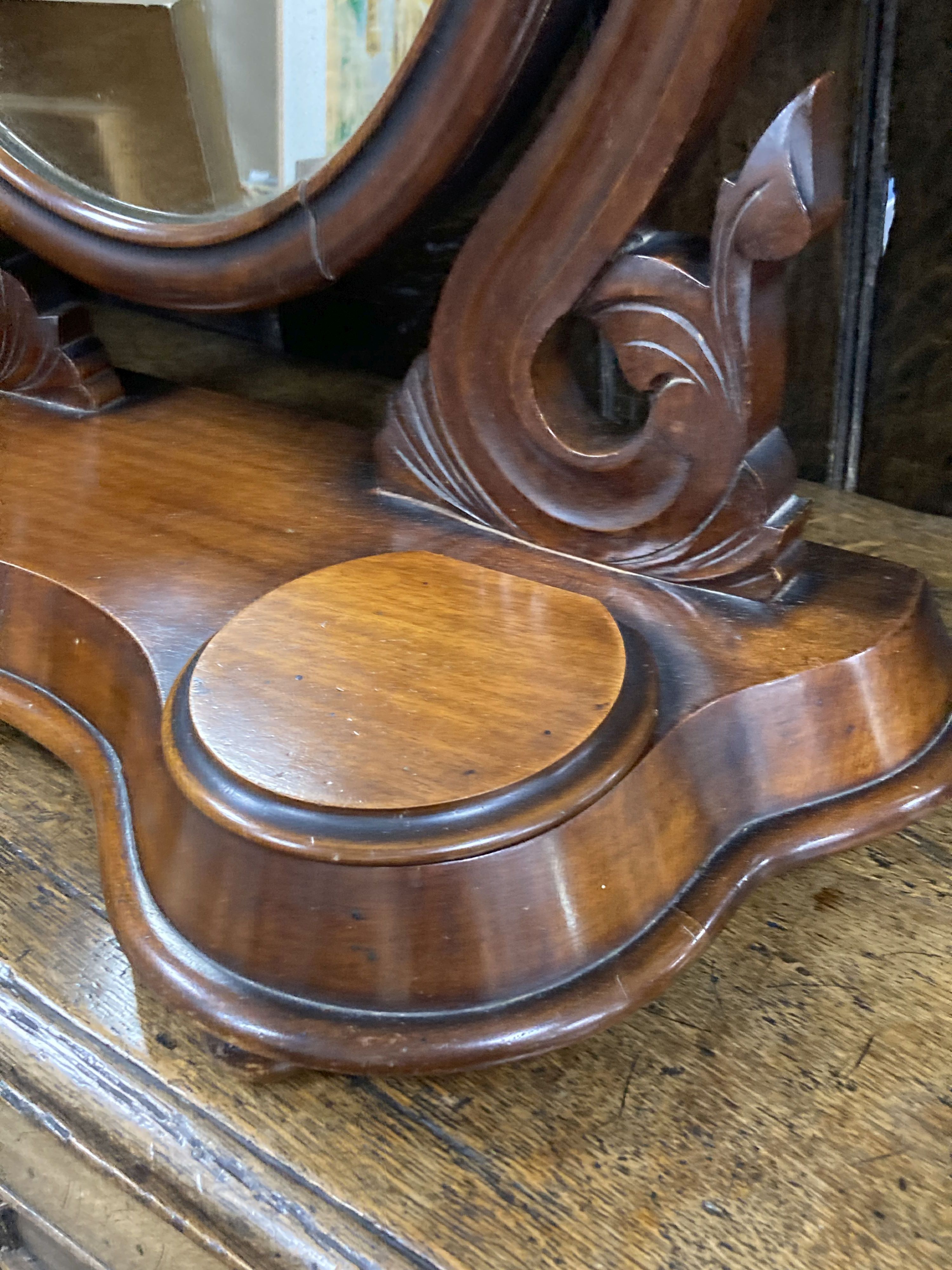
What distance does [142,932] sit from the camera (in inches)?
15.5

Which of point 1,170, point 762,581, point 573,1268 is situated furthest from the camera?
point 1,170

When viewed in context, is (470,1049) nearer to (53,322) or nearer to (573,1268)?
(573,1268)

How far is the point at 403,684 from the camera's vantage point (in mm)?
402

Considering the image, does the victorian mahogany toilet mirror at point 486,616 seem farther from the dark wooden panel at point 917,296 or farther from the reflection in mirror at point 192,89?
the dark wooden panel at point 917,296

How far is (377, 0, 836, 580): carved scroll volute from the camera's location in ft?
1.26

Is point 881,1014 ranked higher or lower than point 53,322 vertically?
lower

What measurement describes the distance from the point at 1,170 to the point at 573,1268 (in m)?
0.57

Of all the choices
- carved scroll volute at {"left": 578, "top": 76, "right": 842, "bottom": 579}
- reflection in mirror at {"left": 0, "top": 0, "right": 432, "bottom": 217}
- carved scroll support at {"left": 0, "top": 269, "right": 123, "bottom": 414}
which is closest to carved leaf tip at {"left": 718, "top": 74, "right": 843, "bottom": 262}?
carved scroll volute at {"left": 578, "top": 76, "right": 842, "bottom": 579}

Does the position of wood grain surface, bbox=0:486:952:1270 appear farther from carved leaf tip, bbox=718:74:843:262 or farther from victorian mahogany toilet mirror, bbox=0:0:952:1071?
carved leaf tip, bbox=718:74:843:262

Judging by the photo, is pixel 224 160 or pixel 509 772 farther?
pixel 224 160

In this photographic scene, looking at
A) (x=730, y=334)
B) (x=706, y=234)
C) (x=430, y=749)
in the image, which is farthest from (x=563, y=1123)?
(x=706, y=234)

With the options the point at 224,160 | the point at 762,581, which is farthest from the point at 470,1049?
the point at 224,160

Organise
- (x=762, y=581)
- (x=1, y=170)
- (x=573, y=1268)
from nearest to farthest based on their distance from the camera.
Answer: (x=573, y=1268)
(x=762, y=581)
(x=1, y=170)

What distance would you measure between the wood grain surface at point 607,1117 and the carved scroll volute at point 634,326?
0.16 m
